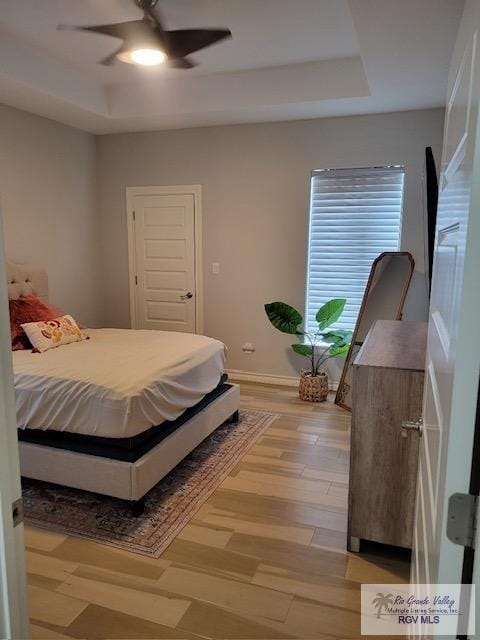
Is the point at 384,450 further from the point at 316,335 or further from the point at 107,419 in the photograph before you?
the point at 316,335

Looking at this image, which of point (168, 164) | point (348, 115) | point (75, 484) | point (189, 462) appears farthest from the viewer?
point (168, 164)

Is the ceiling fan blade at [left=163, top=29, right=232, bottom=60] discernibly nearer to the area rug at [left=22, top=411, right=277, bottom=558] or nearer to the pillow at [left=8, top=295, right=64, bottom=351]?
the pillow at [left=8, top=295, right=64, bottom=351]

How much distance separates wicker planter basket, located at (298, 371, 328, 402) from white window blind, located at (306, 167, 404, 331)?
57cm

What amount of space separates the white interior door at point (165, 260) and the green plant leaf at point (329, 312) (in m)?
1.48

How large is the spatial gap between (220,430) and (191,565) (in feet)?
5.16

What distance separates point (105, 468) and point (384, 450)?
1.47 m

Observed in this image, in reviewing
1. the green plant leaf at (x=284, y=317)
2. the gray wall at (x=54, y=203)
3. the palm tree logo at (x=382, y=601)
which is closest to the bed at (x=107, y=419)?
the palm tree logo at (x=382, y=601)

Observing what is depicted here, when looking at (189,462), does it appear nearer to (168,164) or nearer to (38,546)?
(38,546)

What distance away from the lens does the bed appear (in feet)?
8.18

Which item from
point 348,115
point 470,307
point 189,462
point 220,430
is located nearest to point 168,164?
point 348,115

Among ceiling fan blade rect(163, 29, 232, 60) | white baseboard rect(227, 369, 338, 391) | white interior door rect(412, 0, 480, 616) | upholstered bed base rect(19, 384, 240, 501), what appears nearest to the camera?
white interior door rect(412, 0, 480, 616)

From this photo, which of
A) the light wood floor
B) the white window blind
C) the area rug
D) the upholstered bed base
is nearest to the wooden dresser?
the light wood floor

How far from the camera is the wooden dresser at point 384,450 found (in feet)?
6.96

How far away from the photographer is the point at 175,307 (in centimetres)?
522
